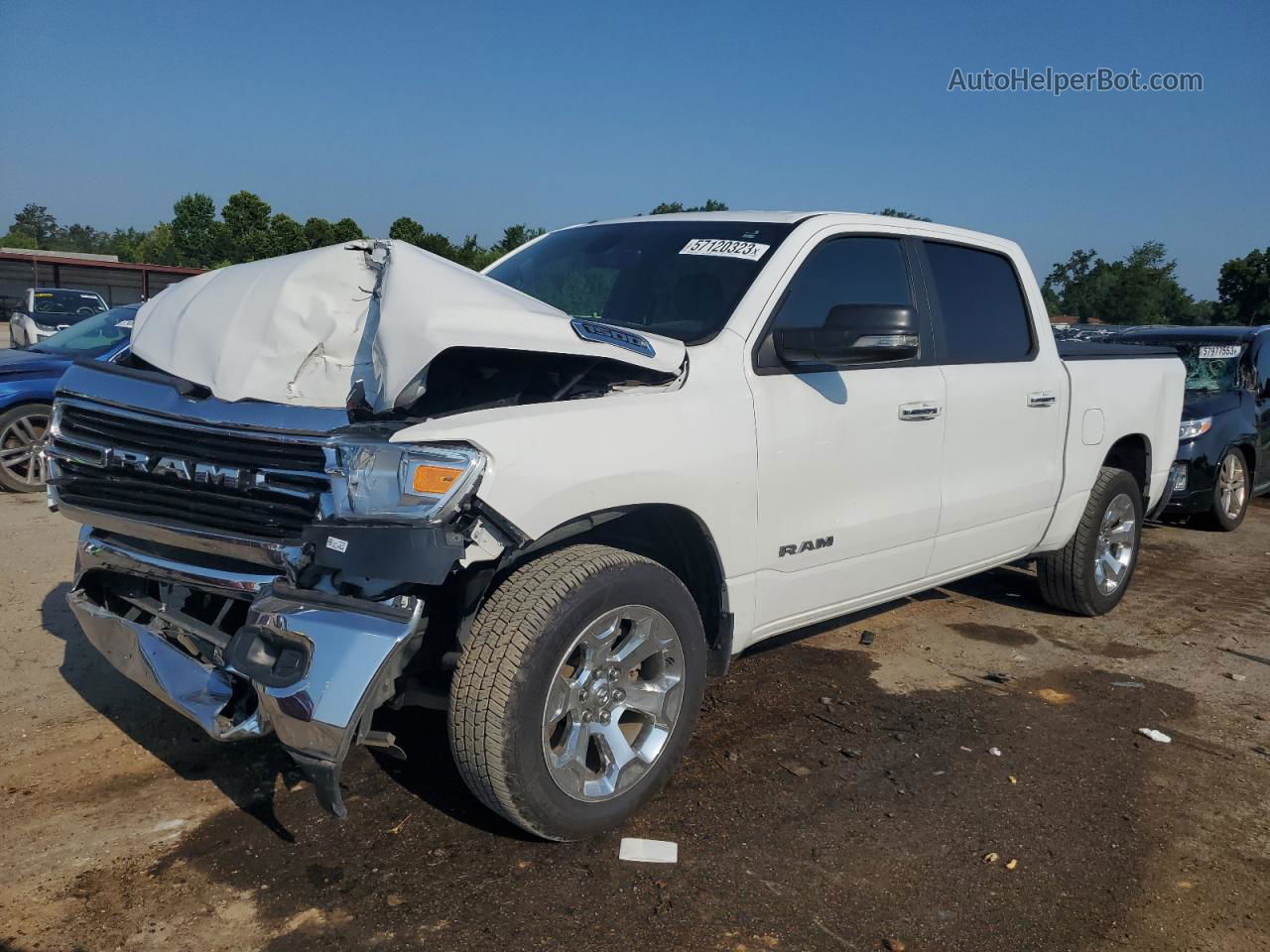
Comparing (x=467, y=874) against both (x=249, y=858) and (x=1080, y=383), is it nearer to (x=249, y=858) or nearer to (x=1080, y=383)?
(x=249, y=858)

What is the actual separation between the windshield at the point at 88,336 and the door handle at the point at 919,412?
23.2 ft

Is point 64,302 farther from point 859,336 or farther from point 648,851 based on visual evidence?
point 648,851

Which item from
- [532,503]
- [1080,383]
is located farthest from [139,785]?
[1080,383]

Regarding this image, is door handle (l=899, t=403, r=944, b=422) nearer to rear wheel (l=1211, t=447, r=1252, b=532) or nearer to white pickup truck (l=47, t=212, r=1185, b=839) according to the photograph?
white pickup truck (l=47, t=212, r=1185, b=839)

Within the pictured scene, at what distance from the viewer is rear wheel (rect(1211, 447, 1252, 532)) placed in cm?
855

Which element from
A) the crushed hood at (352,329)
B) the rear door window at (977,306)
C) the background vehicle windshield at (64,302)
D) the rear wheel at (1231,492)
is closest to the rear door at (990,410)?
the rear door window at (977,306)

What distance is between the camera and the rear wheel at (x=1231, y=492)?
28.1 feet

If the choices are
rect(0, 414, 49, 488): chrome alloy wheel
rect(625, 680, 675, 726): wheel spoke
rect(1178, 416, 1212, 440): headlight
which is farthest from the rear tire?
rect(0, 414, 49, 488): chrome alloy wheel

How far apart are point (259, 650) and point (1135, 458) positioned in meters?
5.00

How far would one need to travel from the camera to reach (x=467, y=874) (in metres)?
2.88

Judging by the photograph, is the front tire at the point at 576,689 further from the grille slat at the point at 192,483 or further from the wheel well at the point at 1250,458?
the wheel well at the point at 1250,458

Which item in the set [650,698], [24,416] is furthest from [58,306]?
[650,698]

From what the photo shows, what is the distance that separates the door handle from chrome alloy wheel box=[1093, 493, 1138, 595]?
1942 millimetres

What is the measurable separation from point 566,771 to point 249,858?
94 cm
